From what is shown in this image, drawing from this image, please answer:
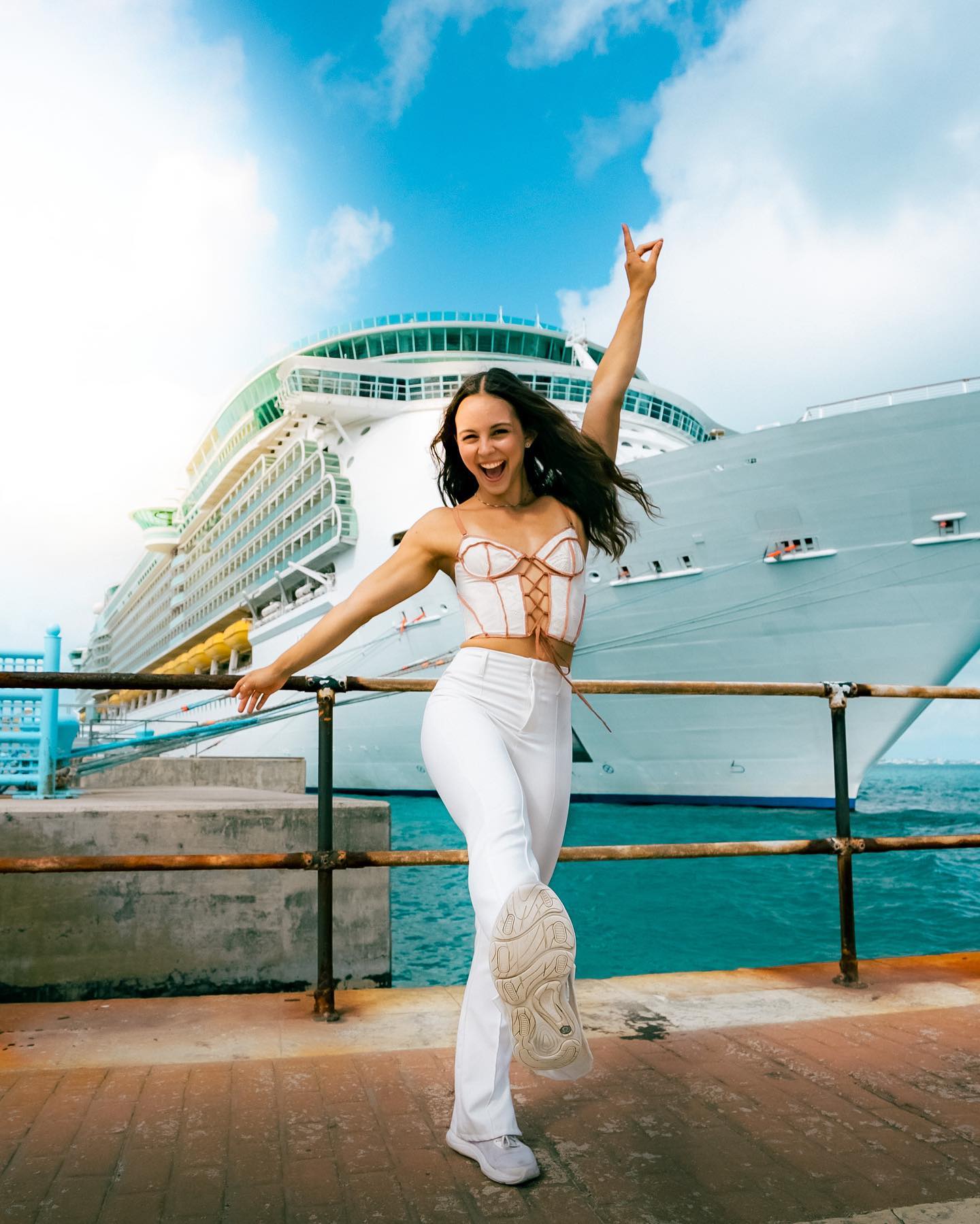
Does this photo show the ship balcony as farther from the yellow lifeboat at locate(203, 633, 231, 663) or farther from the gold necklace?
the gold necklace

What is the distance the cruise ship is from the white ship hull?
0.03 metres

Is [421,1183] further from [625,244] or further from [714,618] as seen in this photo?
[714,618]

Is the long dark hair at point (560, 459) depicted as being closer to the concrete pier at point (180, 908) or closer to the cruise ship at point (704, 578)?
the concrete pier at point (180, 908)

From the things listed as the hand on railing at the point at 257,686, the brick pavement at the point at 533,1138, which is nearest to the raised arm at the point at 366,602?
the hand on railing at the point at 257,686

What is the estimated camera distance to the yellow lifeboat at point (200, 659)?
3078 centimetres

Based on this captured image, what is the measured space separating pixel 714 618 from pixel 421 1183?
525 inches

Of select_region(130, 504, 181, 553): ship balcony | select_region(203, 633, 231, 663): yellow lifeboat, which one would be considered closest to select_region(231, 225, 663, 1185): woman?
select_region(203, 633, 231, 663): yellow lifeboat

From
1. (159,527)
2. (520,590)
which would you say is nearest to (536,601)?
(520,590)

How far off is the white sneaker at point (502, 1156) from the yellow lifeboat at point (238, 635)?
26969 millimetres

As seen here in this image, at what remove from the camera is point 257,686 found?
188 cm

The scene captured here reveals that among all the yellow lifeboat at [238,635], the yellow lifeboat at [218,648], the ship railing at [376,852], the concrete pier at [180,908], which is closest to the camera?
the ship railing at [376,852]

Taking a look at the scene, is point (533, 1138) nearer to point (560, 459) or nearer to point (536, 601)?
point (536, 601)

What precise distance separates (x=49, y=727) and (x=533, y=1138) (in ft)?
20.3

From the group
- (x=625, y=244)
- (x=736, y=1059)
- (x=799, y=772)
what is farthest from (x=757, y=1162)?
(x=799, y=772)
